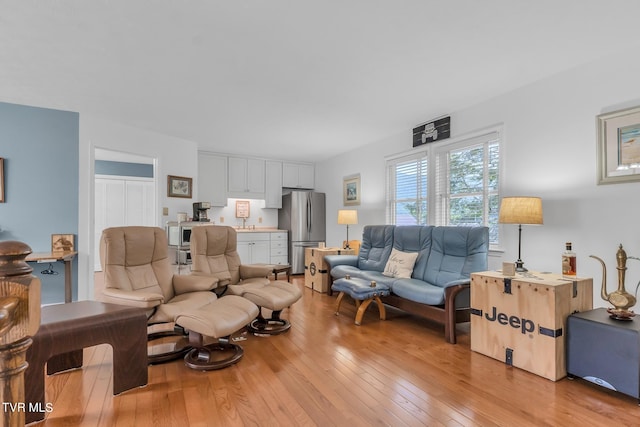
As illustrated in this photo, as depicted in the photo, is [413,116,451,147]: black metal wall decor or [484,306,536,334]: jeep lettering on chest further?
[413,116,451,147]: black metal wall decor

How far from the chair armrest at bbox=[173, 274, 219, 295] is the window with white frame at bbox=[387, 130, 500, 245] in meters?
2.92

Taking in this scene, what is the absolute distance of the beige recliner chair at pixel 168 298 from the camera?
7.74 feet

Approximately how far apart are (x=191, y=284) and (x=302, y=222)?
3.63 meters

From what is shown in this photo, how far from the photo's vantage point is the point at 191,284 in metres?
3.04

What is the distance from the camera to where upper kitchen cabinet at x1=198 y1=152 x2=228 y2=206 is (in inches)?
240

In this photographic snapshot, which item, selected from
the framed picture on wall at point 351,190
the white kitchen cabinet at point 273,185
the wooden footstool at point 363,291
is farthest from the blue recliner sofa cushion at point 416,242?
the white kitchen cabinet at point 273,185

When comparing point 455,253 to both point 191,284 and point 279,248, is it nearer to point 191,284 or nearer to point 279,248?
point 191,284

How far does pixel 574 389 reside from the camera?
83.9 inches

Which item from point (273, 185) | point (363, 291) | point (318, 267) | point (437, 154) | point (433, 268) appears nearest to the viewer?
point (363, 291)

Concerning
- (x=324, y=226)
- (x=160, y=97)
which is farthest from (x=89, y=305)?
(x=324, y=226)

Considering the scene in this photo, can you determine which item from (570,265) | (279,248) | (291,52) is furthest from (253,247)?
(570,265)

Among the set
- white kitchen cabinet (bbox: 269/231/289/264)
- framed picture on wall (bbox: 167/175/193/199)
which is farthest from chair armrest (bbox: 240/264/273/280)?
white kitchen cabinet (bbox: 269/231/289/264)

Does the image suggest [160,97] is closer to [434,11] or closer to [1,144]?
[1,144]

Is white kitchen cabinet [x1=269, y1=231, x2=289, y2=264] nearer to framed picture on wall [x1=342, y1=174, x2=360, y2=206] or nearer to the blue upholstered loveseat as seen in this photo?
framed picture on wall [x1=342, y1=174, x2=360, y2=206]
